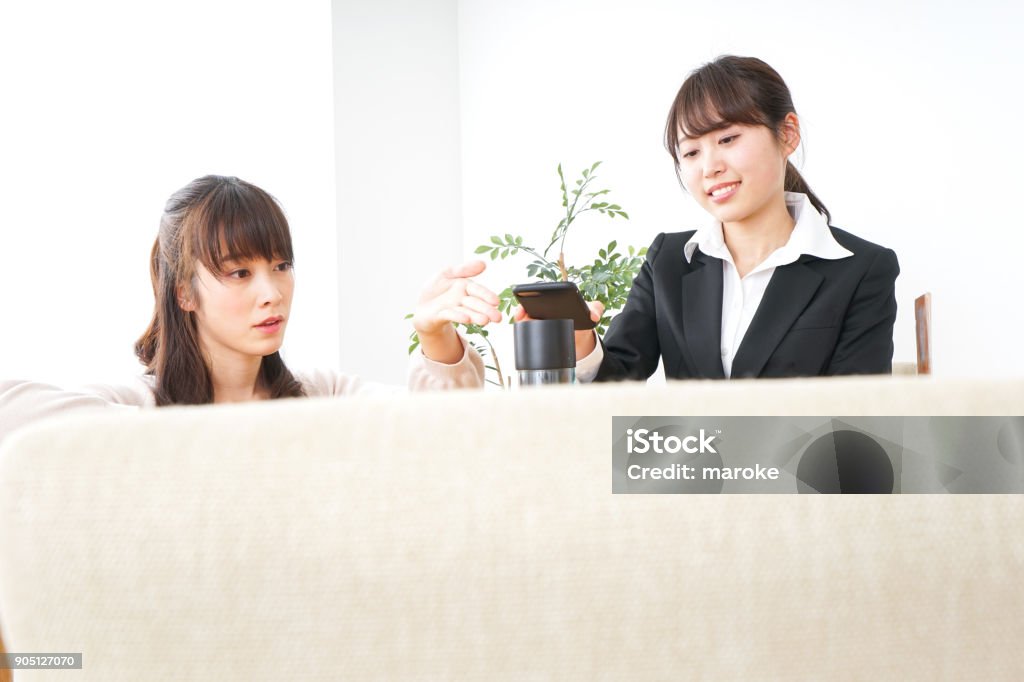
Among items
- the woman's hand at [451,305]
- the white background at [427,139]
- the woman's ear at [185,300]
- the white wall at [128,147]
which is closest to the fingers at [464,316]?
the woman's hand at [451,305]

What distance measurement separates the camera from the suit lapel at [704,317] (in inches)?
65.8

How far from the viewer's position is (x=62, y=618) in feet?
1.07

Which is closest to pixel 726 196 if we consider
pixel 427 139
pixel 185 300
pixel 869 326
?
pixel 869 326

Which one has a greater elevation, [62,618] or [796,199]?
[796,199]

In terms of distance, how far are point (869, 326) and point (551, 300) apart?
87 cm

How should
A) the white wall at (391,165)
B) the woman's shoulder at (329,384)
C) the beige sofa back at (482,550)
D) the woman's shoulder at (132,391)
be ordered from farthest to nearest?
the white wall at (391,165) → the woman's shoulder at (329,384) → the woman's shoulder at (132,391) → the beige sofa back at (482,550)

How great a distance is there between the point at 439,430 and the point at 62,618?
0.16 metres

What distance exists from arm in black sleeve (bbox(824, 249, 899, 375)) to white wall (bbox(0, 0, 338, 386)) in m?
2.27

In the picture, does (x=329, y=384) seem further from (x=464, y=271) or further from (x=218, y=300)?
(x=464, y=271)

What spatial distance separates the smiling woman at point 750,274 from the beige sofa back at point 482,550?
4.00ft

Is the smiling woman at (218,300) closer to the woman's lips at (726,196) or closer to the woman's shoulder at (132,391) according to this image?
the woman's shoulder at (132,391)

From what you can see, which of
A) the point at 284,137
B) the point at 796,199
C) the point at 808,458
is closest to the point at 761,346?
the point at 796,199

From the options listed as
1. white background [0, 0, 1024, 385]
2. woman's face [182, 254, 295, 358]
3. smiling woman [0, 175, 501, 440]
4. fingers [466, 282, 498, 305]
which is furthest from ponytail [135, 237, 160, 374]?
white background [0, 0, 1024, 385]

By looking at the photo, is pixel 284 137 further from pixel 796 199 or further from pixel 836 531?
pixel 836 531
